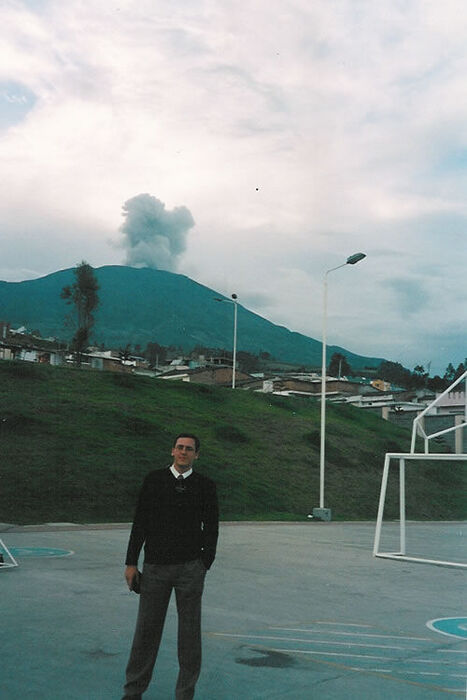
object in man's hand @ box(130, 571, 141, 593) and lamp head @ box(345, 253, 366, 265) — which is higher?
lamp head @ box(345, 253, 366, 265)

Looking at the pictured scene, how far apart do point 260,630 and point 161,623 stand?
3.31 metres

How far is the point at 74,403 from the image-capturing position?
50125mm

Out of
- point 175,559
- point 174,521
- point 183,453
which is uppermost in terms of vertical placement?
point 183,453

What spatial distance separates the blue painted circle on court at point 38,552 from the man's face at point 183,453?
34.8 ft

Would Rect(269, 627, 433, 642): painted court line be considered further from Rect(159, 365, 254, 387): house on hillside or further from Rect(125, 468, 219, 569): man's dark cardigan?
Rect(159, 365, 254, 387): house on hillside

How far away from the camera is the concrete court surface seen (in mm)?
6617

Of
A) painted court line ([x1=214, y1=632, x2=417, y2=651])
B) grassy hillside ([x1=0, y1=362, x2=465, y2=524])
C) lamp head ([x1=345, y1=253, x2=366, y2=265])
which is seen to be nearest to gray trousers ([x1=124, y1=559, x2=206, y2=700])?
painted court line ([x1=214, y1=632, x2=417, y2=651])

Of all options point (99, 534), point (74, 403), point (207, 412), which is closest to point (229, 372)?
point (207, 412)

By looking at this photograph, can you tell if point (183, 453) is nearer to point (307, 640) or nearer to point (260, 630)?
point (307, 640)

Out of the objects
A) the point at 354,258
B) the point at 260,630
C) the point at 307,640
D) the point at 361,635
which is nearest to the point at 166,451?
the point at 354,258

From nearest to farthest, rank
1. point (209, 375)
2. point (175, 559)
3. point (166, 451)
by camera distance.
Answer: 1. point (175, 559)
2. point (166, 451)
3. point (209, 375)

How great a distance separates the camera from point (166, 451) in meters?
45.4

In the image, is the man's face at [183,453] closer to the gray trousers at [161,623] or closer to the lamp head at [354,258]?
the gray trousers at [161,623]

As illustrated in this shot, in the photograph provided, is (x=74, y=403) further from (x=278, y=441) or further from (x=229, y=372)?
(x=229, y=372)
